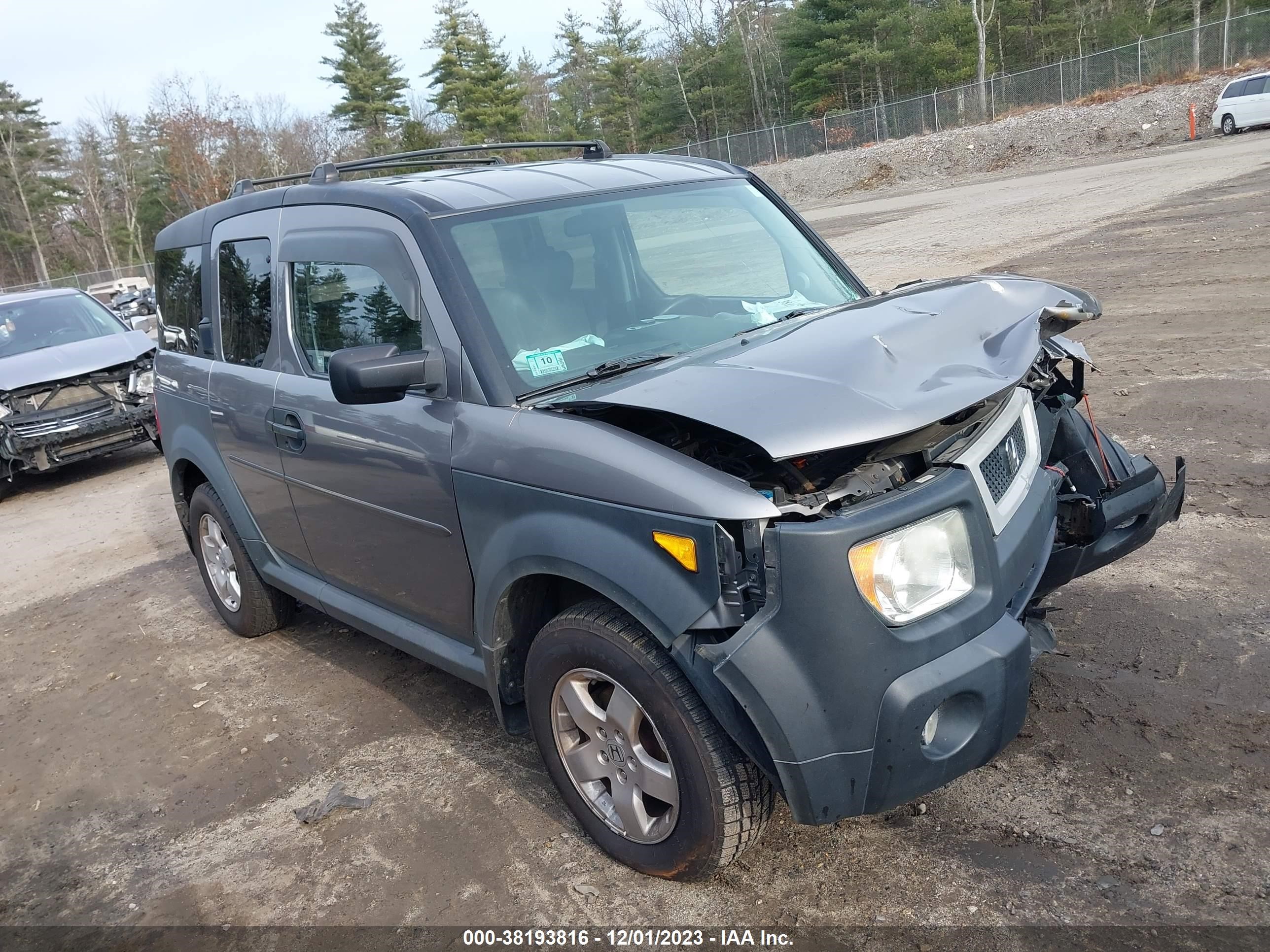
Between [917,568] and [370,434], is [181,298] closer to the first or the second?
[370,434]

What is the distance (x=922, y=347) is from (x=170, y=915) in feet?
9.63

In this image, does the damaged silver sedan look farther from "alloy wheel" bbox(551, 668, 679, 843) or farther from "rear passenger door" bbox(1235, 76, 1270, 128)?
"rear passenger door" bbox(1235, 76, 1270, 128)

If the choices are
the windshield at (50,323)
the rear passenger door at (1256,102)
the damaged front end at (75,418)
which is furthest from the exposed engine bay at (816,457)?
the rear passenger door at (1256,102)

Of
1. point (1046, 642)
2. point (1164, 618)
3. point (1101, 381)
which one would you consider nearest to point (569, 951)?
point (1046, 642)

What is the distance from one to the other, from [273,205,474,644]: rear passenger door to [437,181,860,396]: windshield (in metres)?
0.25

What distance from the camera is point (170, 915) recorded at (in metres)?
3.29

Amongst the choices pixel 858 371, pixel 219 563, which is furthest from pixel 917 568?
pixel 219 563

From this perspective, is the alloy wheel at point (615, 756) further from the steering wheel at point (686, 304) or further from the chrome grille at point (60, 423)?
the chrome grille at point (60, 423)

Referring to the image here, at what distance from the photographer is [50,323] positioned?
11.0 meters

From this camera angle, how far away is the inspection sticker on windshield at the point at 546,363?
10.8 ft

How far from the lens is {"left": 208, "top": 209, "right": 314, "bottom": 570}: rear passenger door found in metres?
4.37

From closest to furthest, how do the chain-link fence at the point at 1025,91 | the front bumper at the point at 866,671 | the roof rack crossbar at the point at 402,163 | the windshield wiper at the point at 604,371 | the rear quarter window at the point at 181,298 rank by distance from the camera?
the front bumper at the point at 866,671
the windshield wiper at the point at 604,371
the roof rack crossbar at the point at 402,163
the rear quarter window at the point at 181,298
the chain-link fence at the point at 1025,91

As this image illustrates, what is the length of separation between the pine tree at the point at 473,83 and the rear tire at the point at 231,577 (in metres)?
57.7

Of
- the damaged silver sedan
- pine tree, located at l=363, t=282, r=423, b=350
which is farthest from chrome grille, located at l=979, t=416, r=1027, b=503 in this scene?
the damaged silver sedan
